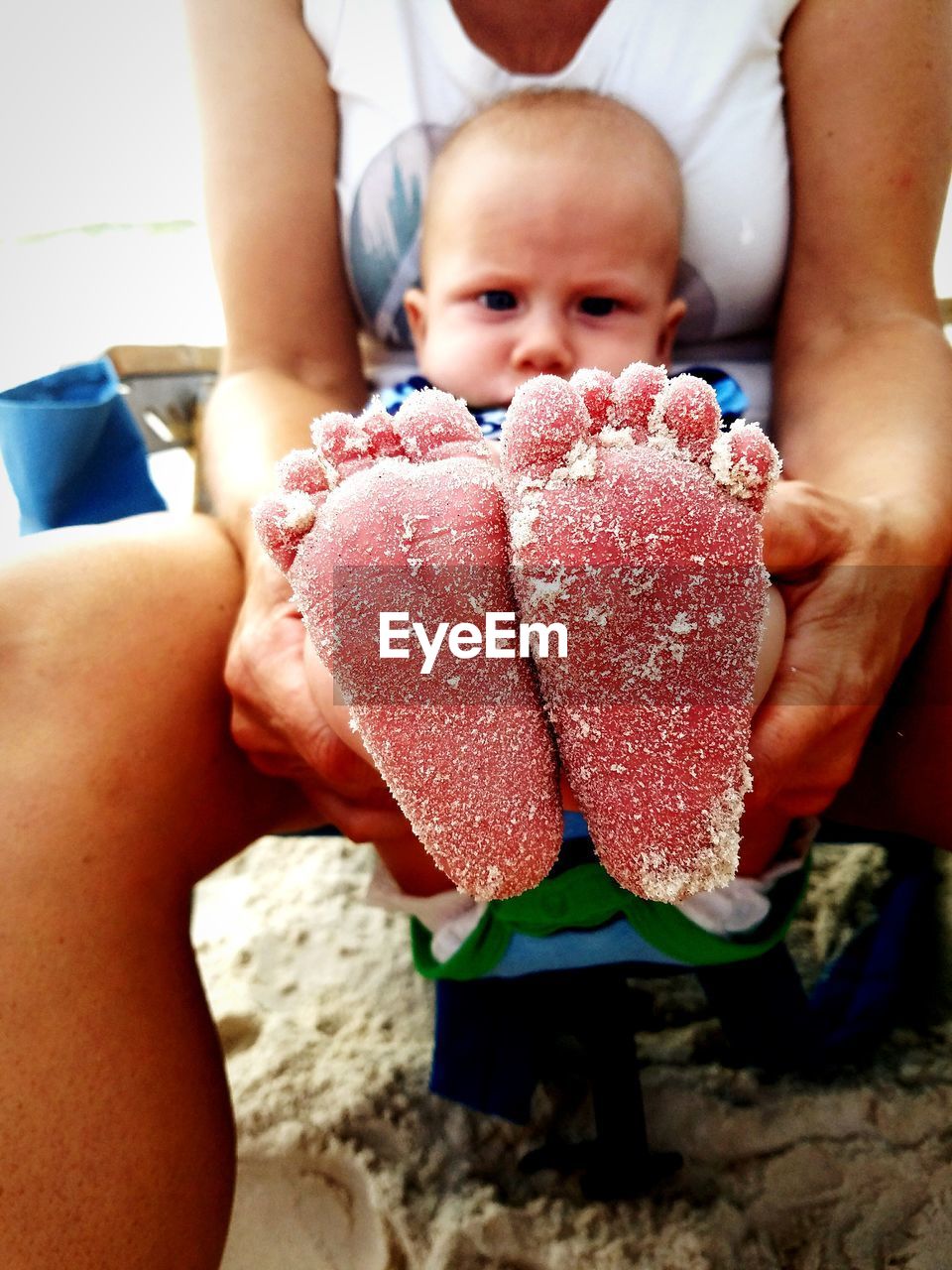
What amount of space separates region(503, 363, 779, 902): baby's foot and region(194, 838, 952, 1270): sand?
1.36 feet

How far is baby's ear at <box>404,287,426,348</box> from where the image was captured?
0.86 metres

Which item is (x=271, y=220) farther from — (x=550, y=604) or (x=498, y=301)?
(x=550, y=604)

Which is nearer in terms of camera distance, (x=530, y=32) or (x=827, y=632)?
(x=827, y=632)

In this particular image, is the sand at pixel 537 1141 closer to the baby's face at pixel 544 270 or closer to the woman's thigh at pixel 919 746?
the woman's thigh at pixel 919 746

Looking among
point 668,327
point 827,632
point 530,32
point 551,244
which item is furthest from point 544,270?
point 827,632

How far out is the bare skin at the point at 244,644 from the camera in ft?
1.49

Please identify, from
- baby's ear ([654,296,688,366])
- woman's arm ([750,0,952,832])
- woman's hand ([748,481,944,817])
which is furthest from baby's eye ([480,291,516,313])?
woman's hand ([748,481,944,817])

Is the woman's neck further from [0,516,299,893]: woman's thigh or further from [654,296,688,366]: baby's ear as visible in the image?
[0,516,299,893]: woman's thigh

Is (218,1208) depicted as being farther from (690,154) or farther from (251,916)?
(690,154)

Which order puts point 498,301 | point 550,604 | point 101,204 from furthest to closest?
point 101,204 → point 498,301 → point 550,604

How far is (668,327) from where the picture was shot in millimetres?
854

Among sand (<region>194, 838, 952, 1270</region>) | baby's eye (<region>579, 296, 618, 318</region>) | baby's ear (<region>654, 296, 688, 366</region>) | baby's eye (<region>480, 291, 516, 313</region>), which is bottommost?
sand (<region>194, 838, 952, 1270</region>)

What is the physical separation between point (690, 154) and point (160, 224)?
3.61 feet

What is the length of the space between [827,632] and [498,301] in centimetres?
48
